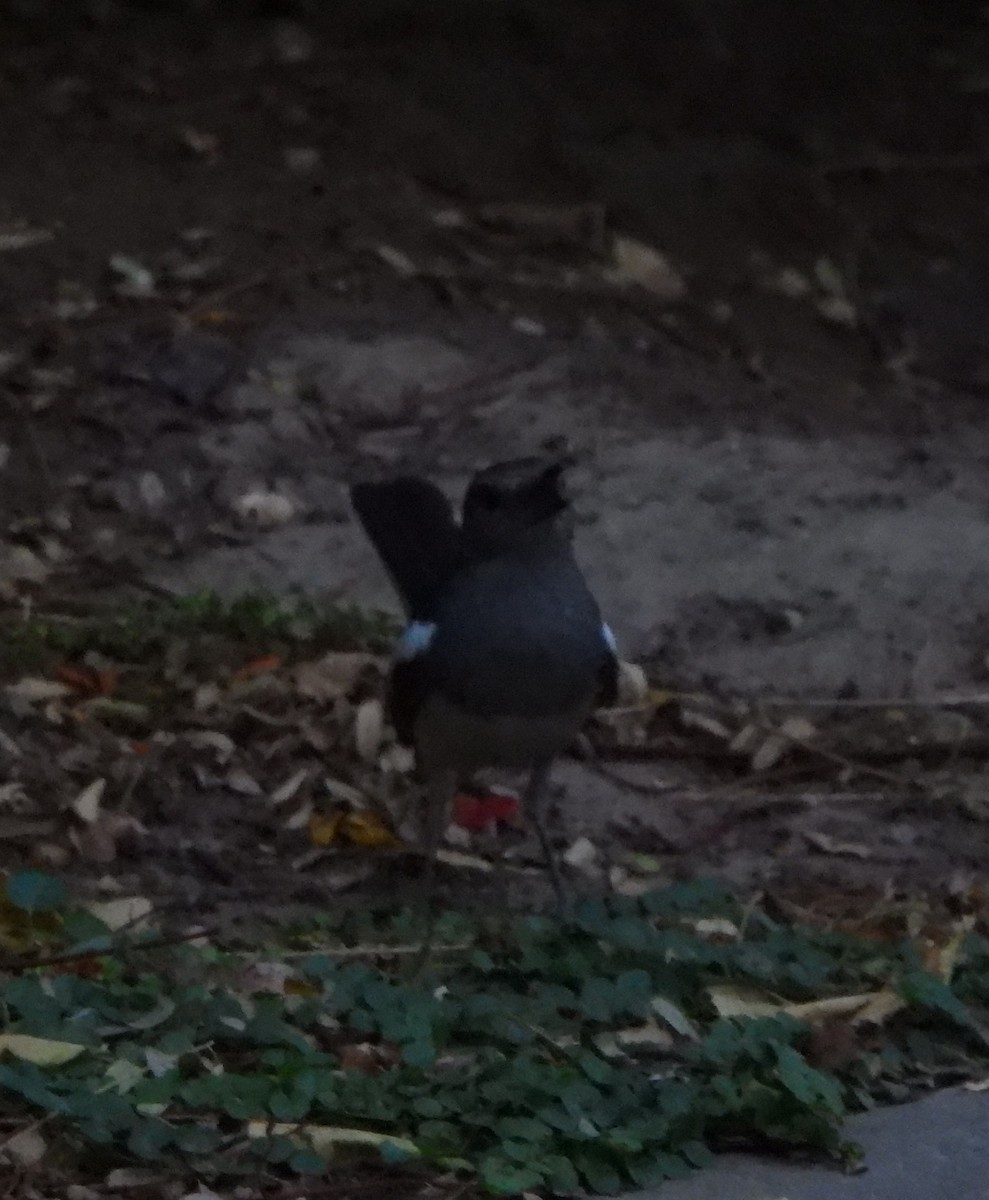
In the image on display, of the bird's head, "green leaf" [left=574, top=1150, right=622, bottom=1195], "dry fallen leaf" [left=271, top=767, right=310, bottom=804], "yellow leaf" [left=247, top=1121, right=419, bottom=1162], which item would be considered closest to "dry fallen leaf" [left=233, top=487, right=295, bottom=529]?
"dry fallen leaf" [left=271, top=767, right=310, bottom=804]

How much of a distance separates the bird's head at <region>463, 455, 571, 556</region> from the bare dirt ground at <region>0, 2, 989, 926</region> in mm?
972

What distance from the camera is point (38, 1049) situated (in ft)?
12.7

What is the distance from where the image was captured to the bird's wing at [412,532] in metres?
5.41

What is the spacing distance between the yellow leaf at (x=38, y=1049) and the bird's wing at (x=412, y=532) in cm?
173

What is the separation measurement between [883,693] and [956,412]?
2.44 m

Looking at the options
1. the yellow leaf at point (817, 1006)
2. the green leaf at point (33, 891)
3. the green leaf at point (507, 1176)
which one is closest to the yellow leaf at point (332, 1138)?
the green leaf at point (507, 1176)

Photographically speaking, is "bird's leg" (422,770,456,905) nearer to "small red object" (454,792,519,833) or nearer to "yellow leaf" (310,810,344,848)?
"yellow leaf" (310,810,344,848)

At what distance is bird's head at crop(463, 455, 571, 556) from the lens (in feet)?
16.5

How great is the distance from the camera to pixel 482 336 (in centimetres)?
857

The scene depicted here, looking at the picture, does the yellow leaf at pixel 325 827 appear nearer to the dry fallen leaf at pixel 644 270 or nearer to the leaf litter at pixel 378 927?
the leaf litter at pixel 378 927

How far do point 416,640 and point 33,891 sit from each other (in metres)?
1.11

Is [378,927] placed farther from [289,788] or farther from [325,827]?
[289,788]

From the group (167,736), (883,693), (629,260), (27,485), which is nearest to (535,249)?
(629,260)

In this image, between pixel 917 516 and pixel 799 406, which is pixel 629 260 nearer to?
pixel 799 406
